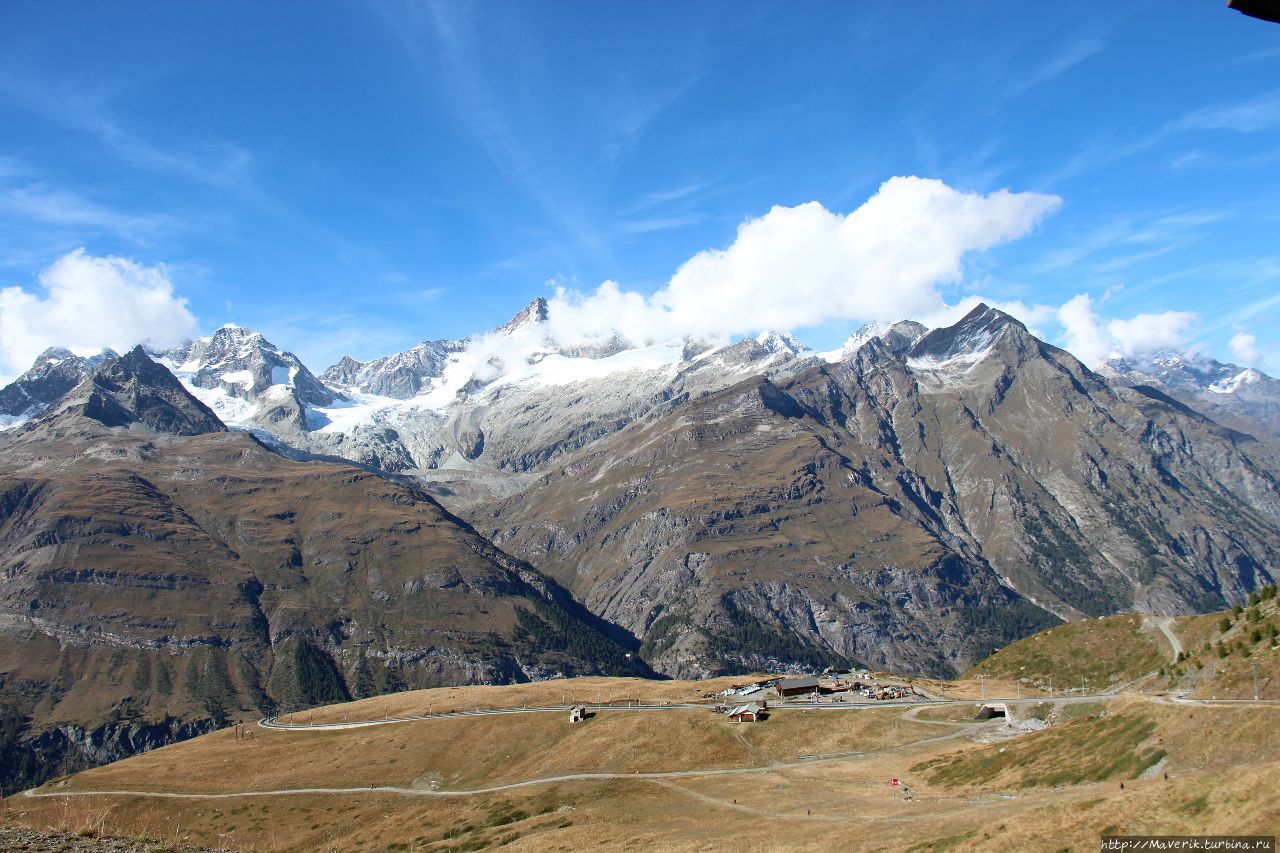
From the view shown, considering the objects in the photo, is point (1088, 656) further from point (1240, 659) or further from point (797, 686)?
point (1240, 659)

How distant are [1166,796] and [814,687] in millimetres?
96500

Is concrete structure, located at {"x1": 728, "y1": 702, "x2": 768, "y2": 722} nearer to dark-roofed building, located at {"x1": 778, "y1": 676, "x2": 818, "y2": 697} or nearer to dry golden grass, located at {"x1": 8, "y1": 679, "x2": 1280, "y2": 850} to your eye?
dry golden grass, located at {"x1": 8, "y1": 679, "x2": 1280, "y2": 850}

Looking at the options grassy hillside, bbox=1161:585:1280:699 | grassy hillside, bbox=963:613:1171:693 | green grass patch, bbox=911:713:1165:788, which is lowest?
grassy hillside, bbox=963:613:1171:693

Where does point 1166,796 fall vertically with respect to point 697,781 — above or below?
above

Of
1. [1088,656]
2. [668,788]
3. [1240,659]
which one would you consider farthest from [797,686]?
[1240,659]

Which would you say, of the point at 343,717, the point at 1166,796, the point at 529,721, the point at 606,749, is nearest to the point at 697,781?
the point at 606,749

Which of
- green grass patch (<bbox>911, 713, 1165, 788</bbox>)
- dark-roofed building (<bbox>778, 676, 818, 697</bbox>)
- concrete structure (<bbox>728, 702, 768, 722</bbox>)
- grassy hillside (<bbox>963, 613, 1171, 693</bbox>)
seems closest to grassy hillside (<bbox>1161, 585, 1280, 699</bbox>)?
green grass patch (<bbox>911, 713, 1165, 788</bbox>)

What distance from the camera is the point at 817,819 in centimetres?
6812

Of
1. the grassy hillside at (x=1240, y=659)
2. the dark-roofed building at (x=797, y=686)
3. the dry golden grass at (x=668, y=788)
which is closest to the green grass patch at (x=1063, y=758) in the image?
the dry golden grass at (x=668, y=788)

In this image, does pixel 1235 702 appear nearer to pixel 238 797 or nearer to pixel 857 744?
pixel 857 744

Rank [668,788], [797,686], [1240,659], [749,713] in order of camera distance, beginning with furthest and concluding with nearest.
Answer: [797,686] < [749,713] < [668,788] < [1240,659]

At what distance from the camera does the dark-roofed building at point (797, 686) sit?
436ft

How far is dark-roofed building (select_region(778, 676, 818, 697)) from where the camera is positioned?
13300 centimetres

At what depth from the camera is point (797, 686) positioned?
135m
